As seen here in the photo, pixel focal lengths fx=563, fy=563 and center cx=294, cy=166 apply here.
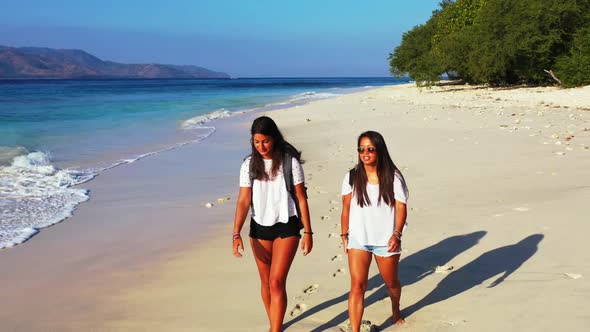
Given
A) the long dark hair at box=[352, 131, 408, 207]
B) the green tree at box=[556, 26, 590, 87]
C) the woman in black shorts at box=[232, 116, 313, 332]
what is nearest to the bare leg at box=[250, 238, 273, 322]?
the woman in black shorts at box=[232, 116, 313, 332]

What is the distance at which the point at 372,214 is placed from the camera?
405cm

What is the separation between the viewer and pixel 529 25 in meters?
33.9

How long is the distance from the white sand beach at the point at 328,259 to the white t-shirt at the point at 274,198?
0.97m

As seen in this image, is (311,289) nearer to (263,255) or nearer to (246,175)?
(263,255)

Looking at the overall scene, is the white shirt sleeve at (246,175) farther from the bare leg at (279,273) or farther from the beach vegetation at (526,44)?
the beach vegetation at (526,44)

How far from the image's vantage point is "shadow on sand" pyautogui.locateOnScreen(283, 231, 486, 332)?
4621 mm

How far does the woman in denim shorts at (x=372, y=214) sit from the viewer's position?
401 cm

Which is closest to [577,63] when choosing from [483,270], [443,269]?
[483,270]

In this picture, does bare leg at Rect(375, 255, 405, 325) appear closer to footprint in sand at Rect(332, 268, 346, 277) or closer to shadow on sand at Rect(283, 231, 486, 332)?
shadow on sand at Rect(283, 231, 486, 332)

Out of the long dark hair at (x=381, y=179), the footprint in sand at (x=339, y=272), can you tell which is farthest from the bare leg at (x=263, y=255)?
the footprint in sand at (x=339, y=272)

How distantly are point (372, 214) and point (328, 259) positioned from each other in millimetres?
1905

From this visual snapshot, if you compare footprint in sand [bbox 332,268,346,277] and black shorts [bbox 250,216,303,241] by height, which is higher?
black shorts [bbox 250,216,303,241]

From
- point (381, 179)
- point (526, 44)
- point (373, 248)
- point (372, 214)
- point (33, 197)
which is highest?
point (526, 44)

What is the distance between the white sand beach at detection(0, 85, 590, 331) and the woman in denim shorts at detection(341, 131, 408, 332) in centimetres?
61
